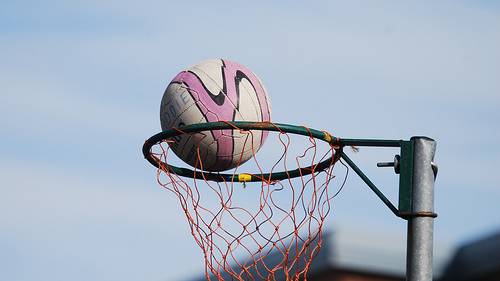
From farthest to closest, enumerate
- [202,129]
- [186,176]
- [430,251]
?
1. [186,176]
2. [202,129]
3. [430,251]

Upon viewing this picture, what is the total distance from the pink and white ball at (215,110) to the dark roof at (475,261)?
1006 centimetres

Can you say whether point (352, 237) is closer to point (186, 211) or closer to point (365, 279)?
point (365, 279)

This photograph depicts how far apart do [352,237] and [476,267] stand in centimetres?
202


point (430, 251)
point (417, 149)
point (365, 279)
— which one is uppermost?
point (365, 279)

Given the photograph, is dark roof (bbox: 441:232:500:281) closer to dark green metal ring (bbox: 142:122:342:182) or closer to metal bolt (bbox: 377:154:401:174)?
dark green metal ring (bbox: 142:122:342:182)

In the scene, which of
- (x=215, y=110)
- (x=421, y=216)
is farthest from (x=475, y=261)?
(x=421, y=216)

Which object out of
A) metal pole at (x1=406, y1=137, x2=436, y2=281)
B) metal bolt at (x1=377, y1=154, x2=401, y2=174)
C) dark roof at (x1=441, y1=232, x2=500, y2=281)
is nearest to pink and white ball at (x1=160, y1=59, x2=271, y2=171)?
metal bolt at (x1=377, y1=154, x2=401, y2=174)

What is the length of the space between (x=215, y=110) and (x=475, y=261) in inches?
438

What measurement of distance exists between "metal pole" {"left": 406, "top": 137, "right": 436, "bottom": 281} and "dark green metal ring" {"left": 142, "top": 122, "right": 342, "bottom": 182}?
80 cm

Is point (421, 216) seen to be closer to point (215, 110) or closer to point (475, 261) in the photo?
point (215, 110)

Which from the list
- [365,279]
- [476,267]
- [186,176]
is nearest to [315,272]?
[365,279]

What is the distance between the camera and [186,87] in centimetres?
1038

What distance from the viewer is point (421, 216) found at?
9.35 metres

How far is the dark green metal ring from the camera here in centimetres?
997
